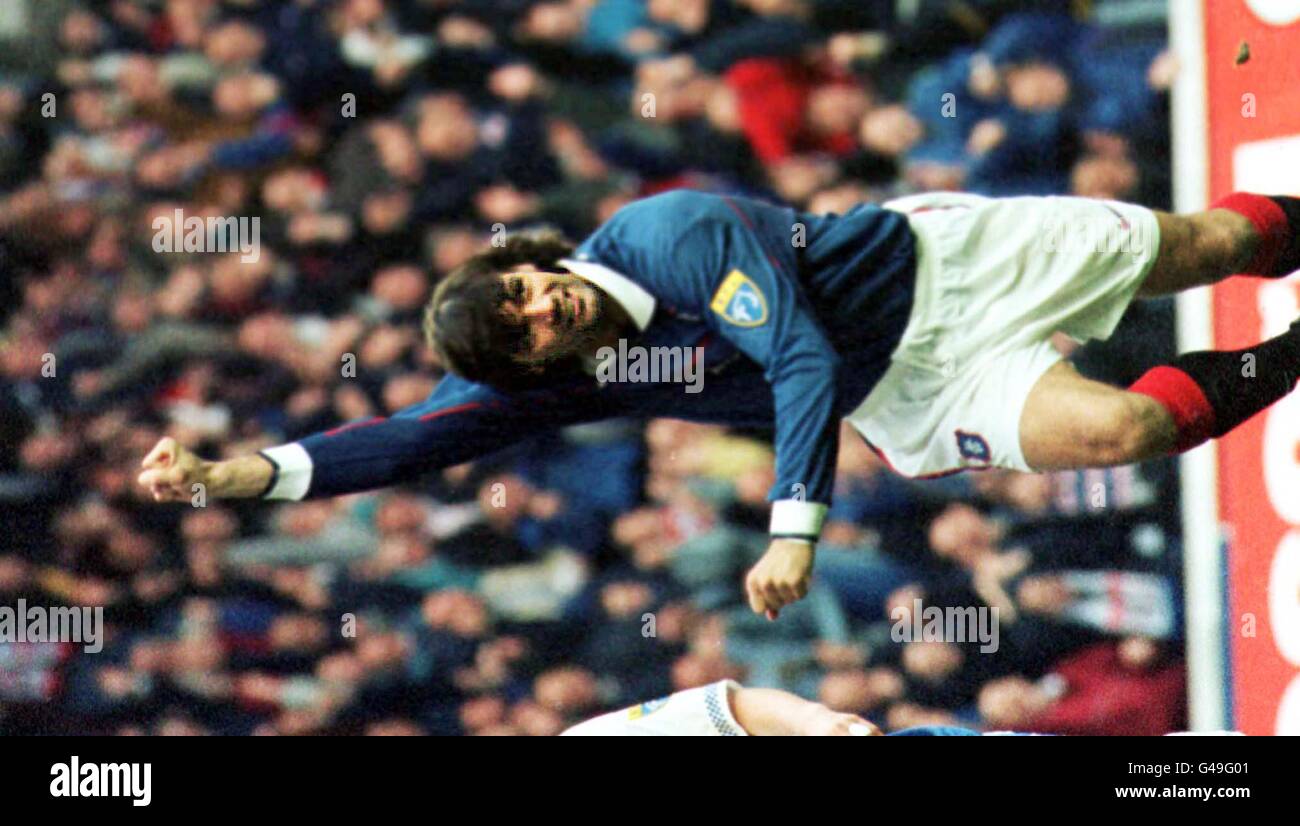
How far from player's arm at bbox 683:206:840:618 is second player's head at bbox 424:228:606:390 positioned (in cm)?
17

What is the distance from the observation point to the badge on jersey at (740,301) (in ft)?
5.96

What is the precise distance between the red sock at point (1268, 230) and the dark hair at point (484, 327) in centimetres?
95

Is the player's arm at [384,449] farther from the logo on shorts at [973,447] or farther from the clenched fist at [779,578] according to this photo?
the logo on shorts at [973,447]

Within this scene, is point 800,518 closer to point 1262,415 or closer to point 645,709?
point 645,709

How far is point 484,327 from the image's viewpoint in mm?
1898

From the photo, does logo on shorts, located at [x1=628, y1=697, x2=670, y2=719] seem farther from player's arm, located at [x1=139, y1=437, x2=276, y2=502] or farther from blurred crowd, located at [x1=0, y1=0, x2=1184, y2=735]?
player's arm, located at [x1=139, y1=437, x2=276, y2=502]

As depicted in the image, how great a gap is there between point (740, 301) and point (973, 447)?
1.24 feet

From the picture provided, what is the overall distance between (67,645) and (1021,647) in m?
1.39

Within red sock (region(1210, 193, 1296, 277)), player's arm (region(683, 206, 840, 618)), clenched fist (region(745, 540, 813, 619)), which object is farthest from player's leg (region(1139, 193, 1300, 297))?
clenched fist (region(745, 540, 813, 619))

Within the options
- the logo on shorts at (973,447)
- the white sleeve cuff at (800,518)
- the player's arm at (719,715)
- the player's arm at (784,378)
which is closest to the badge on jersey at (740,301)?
the player's arm at (784,378)
